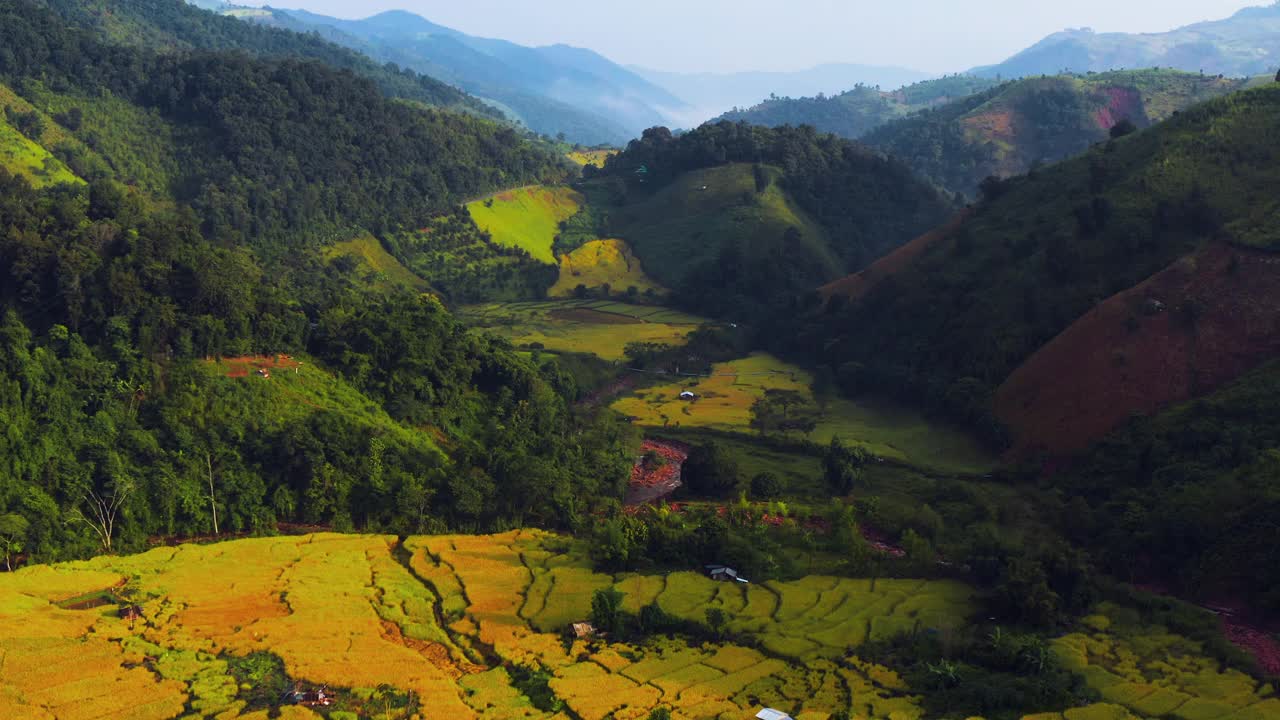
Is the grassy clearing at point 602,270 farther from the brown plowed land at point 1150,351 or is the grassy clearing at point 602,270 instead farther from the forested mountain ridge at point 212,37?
the forested mountain ridge at point 212,37

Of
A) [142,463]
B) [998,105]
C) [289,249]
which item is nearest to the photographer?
[142,463]

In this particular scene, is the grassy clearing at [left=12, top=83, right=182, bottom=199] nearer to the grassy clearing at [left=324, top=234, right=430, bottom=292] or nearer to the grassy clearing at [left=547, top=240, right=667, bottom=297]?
the grassy clearing at [left=324, top=234, right=430, bottom=292]

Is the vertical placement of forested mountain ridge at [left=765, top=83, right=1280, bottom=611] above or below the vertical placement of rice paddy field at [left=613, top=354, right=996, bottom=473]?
above

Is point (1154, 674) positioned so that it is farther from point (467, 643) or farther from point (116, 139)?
point (116, 139)

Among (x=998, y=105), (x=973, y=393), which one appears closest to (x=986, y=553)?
(x=973, y=393)

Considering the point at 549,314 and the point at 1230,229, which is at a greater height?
the point at 1230,229

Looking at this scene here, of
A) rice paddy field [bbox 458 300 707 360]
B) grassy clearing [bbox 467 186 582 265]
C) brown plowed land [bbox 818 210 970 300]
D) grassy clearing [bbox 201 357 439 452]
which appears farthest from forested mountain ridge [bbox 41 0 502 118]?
brown plowed land [bbox 818 210 970 300]

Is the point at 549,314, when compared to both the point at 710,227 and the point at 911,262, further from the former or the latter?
the point at 911,262

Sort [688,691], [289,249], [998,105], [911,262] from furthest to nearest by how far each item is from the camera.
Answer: [998,105], [289,249], [911,262], [688,691]
